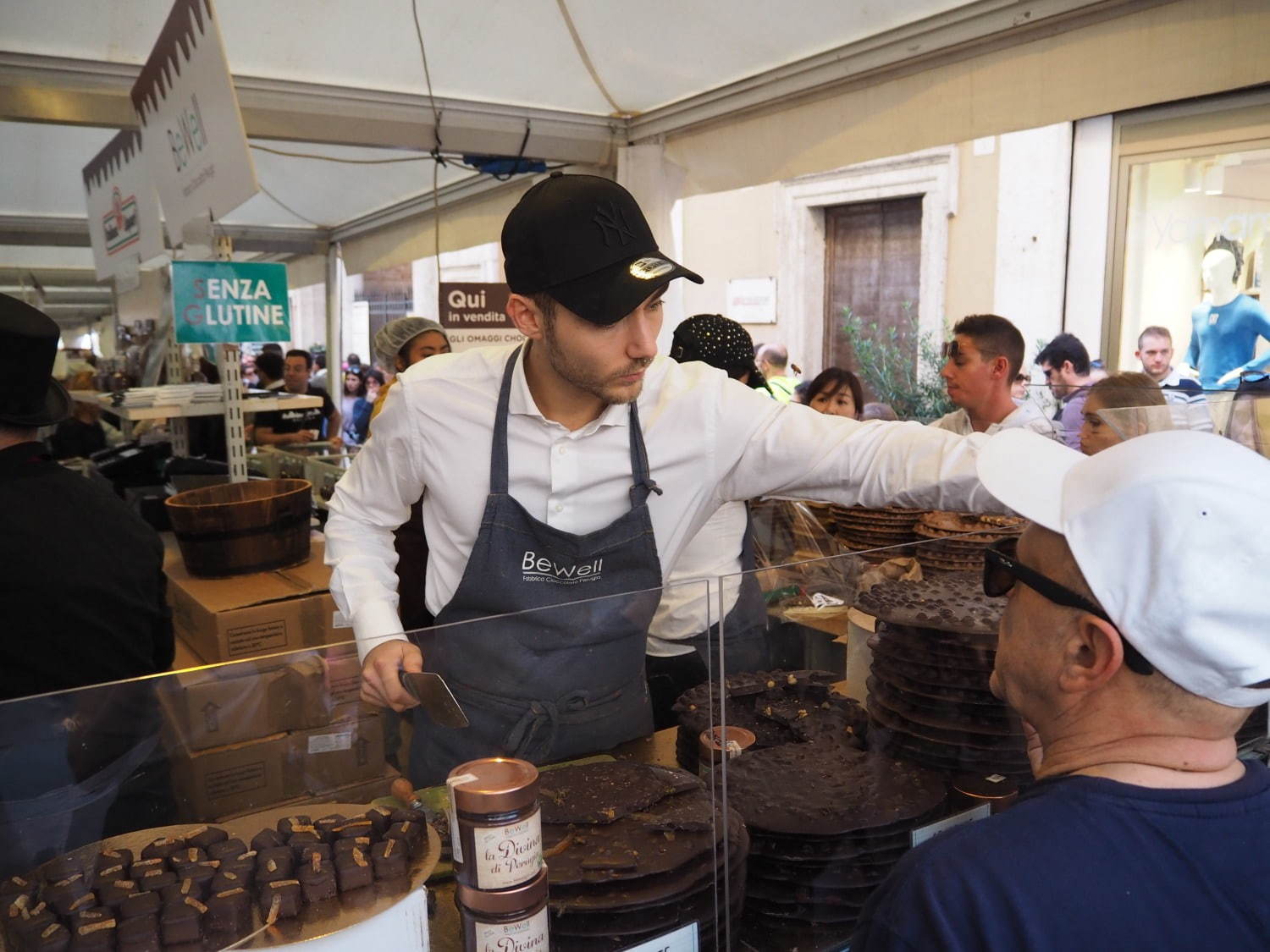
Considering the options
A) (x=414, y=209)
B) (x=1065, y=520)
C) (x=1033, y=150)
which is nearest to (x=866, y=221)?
(x=1033, y=150)

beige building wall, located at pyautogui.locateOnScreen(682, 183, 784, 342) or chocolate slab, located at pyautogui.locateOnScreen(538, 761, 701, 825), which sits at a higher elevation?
beige building wall, located at pyautogui.locateOnScreen(682, 183, 784, 342)

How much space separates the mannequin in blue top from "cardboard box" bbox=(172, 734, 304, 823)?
5.58 m

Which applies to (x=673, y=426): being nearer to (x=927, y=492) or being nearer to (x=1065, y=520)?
(x=927, y=492)

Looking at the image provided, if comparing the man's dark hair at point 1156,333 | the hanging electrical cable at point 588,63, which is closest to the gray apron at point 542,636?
Result: the hanging electrical cable at point 588,63

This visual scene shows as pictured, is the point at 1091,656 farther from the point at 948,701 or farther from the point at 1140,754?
the point at 948,701

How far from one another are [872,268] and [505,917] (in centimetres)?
908

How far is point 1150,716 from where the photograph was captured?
3.20 ft

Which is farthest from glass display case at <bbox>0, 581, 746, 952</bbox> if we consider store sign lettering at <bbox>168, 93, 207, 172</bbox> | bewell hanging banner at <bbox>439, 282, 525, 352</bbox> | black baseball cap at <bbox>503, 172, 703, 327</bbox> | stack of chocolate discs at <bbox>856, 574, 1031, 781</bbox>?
bewell hanging banner at <bbox>439, 282, 525, 352</bbox>

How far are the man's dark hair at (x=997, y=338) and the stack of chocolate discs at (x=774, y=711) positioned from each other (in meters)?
2.45

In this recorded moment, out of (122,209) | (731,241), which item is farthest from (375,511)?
(731,241)

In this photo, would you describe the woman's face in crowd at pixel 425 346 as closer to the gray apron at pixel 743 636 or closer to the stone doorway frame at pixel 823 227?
the gray apron at pixel 743 636

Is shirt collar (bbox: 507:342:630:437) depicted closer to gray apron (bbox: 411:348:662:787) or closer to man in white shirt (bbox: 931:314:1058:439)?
gray apron (bbox: 411:348:662:787)

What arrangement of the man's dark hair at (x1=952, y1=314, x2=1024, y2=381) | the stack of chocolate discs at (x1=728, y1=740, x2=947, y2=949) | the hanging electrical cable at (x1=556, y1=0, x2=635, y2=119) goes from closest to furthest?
the stack of chocolate discs at (x1=728, y1=740, x2=947, y2=949) < the man's dark hair at (x1=952, y1=314, x2=1024, y2=381) < the hanging electrical cable at (x1=556, y1=0, x2=635, y2=119)

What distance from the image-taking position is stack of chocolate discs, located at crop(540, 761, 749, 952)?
110 cm
